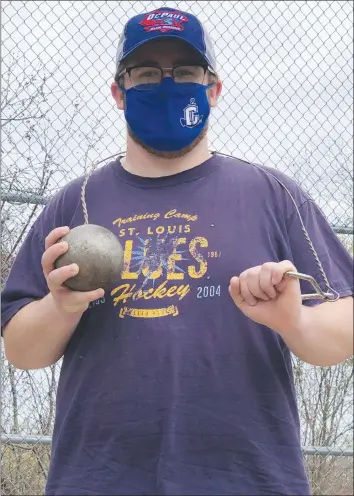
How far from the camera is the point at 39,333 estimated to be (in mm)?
1646

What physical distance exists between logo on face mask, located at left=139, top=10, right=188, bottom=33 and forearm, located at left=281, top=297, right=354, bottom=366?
0.88 meters

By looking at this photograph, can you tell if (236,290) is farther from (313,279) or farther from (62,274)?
(62,274)

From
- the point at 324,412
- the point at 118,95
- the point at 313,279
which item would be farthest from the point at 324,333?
the point at 324,412

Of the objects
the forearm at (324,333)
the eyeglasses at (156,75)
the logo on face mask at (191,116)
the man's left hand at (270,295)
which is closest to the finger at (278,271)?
the man's left hand at (270,295)

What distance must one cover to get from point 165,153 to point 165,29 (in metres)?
0.36

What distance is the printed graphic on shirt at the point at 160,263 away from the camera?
1581 millimetres

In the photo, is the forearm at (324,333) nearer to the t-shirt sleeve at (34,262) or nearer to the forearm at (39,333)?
the forearm at (39,333)

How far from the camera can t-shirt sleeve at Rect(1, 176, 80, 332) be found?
173 centimetres

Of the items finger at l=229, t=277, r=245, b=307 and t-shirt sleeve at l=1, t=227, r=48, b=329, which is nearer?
finger at l=229, t=277, r=245, b=307

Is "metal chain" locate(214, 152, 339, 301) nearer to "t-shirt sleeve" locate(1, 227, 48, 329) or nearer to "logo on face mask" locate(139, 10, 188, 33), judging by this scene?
"logo on face mask" locate(139, 10, 188, 33)

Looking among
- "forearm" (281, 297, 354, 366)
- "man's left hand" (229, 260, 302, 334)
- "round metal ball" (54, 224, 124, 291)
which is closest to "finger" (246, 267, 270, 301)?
"man's left hand" (229, 260, 302, 334)

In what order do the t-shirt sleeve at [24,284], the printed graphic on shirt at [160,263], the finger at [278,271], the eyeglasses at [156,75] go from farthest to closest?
the eyeglasses at [156,75], the t-shirt sleeve at [24,284], the printed graphic on shirt at [160,263], the finger at [278,271]

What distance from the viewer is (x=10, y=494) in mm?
4035

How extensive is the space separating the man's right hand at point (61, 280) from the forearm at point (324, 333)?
478mm
